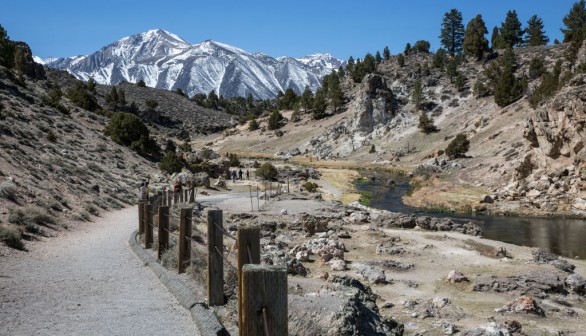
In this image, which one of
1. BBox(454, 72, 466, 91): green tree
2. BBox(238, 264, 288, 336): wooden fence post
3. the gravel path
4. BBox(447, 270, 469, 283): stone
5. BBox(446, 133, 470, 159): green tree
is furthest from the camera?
BBox(454, 72, 466, 91): green tree

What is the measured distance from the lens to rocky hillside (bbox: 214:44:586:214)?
129ft

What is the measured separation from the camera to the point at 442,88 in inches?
4003

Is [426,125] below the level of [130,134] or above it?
above

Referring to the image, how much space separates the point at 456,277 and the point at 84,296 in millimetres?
11302

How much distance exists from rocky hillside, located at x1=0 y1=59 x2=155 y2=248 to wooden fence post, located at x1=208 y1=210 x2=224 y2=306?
8.10 meters

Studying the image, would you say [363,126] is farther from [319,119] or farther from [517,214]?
[517,214]

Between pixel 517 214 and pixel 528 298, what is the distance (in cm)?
2479

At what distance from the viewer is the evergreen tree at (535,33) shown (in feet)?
369

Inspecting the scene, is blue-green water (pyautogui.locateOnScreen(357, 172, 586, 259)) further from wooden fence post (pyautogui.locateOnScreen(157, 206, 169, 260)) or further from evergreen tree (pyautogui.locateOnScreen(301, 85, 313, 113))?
evergreen tree (pyautogui.locateOnScreen(301, 85, 313, 113))

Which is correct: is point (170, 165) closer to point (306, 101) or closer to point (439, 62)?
point (306, 101)

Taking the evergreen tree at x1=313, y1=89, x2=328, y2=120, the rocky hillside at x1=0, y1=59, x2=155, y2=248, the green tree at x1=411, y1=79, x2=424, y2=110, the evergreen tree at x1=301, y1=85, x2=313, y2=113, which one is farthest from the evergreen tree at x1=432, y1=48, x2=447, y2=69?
the rocky hillside at x1=0, y1=59, x2=155, y2=248

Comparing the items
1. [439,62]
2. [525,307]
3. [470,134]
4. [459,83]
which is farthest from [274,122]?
[525,307]

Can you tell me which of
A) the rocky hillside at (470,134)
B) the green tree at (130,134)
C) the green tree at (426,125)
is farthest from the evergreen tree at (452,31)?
the green tree at (130,134)

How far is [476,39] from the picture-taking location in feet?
357
